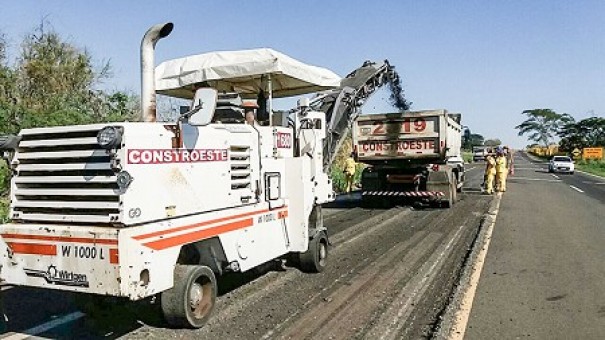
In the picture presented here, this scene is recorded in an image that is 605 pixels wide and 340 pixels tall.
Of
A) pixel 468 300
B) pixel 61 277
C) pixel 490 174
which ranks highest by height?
pixel 490 174

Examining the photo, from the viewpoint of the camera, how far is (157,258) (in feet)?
14.4

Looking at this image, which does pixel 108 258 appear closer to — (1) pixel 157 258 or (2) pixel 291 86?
(1) pixel 157 258

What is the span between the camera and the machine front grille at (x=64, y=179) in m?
4.33

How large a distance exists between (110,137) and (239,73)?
2.51 meters

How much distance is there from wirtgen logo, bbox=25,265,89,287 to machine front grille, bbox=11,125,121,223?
44 centimetres

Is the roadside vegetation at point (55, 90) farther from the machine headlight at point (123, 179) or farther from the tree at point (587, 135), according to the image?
the tree at point (587, 135)

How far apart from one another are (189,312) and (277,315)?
37.0 inches

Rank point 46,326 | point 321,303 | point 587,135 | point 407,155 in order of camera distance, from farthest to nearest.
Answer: point 587,135, point 407,155, point 321,303, point 46,326

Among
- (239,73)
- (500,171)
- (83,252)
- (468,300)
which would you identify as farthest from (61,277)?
(500,171)

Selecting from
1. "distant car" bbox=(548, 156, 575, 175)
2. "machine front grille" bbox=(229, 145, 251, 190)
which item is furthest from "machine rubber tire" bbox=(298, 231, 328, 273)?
"distant car" bbox=(548, 156, 575, 175)

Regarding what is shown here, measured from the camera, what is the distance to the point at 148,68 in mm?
5105

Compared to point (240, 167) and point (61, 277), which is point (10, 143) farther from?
point (240, 167)

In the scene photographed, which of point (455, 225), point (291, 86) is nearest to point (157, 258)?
point (291, 86)

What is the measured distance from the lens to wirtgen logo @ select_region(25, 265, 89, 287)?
4305 mm
